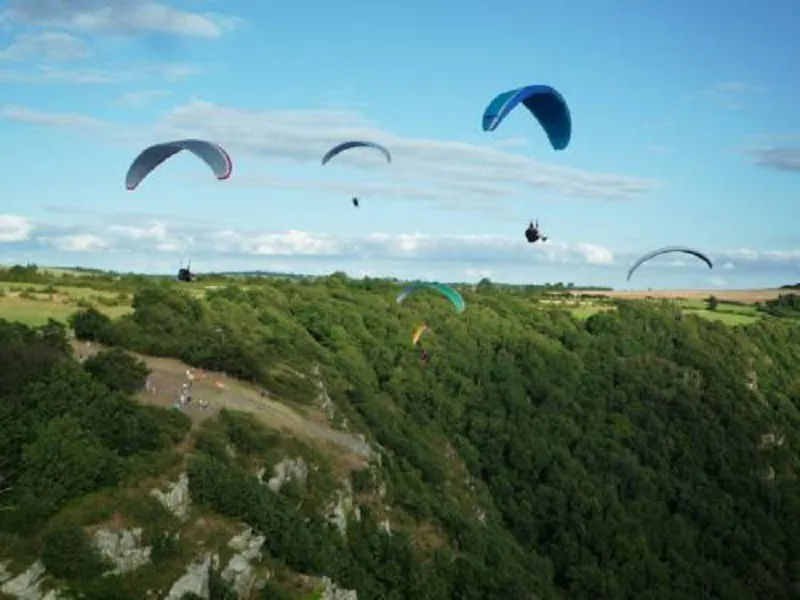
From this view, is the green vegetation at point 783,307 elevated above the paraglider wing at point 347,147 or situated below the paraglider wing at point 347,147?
below

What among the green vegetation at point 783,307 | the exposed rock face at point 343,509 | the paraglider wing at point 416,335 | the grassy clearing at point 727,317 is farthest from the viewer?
the green vegetation at point 783,307

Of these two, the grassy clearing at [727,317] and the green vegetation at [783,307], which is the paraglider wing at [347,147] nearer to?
the grassy clearing at [727,317]

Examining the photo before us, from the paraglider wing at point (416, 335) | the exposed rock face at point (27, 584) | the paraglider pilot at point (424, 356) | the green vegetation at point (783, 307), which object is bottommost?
the exposed rock face at point (27, 584)

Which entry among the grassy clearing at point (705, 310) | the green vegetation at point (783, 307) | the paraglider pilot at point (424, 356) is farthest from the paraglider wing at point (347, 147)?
the green vegetation at point (783, 307)

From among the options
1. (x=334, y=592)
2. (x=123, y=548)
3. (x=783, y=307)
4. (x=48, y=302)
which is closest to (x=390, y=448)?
(x=48, y=302)

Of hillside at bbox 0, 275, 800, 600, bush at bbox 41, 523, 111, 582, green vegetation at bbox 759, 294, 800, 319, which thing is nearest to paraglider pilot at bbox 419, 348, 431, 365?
hillside at bbox 0, 275, 800, 600

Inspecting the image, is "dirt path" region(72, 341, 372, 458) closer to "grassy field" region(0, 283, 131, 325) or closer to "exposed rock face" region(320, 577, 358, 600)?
"grassy field" region(0, 283, 131, 325)

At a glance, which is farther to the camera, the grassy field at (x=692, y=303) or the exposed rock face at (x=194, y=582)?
the grassy field at (x=692, y=303)
